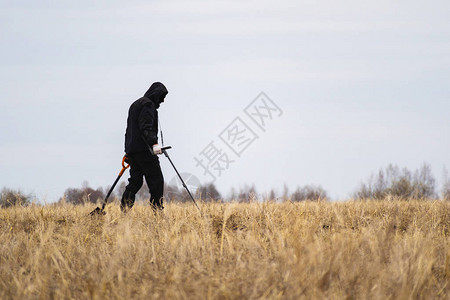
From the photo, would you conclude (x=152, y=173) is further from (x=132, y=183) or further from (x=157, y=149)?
(x=157, y=149)

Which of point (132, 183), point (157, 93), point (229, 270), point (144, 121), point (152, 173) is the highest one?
point (157, 93)

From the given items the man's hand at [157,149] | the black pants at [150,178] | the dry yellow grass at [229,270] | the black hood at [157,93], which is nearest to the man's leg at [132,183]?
the black pants at [150,178]

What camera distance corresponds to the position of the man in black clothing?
838 centimetres

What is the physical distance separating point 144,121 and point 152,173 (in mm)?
857

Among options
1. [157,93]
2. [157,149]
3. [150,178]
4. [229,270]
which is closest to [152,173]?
[150,178]

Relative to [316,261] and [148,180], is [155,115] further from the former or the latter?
[316,261]

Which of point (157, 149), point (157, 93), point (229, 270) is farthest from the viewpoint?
point (157, 93)

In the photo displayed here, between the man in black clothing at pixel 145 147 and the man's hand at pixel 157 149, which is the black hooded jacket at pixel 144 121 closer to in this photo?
the man in black clothing at pixel 145 147

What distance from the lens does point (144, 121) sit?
27.5 ft

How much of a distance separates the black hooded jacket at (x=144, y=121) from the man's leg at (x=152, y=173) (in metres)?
0.14

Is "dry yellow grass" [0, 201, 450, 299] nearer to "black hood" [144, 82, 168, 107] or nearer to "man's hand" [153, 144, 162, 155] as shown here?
"man's hand" [153, 144, 162, 155]

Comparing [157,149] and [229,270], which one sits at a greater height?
[157,149]

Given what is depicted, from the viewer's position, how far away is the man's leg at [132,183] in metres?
8.59

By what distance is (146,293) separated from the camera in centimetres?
361
